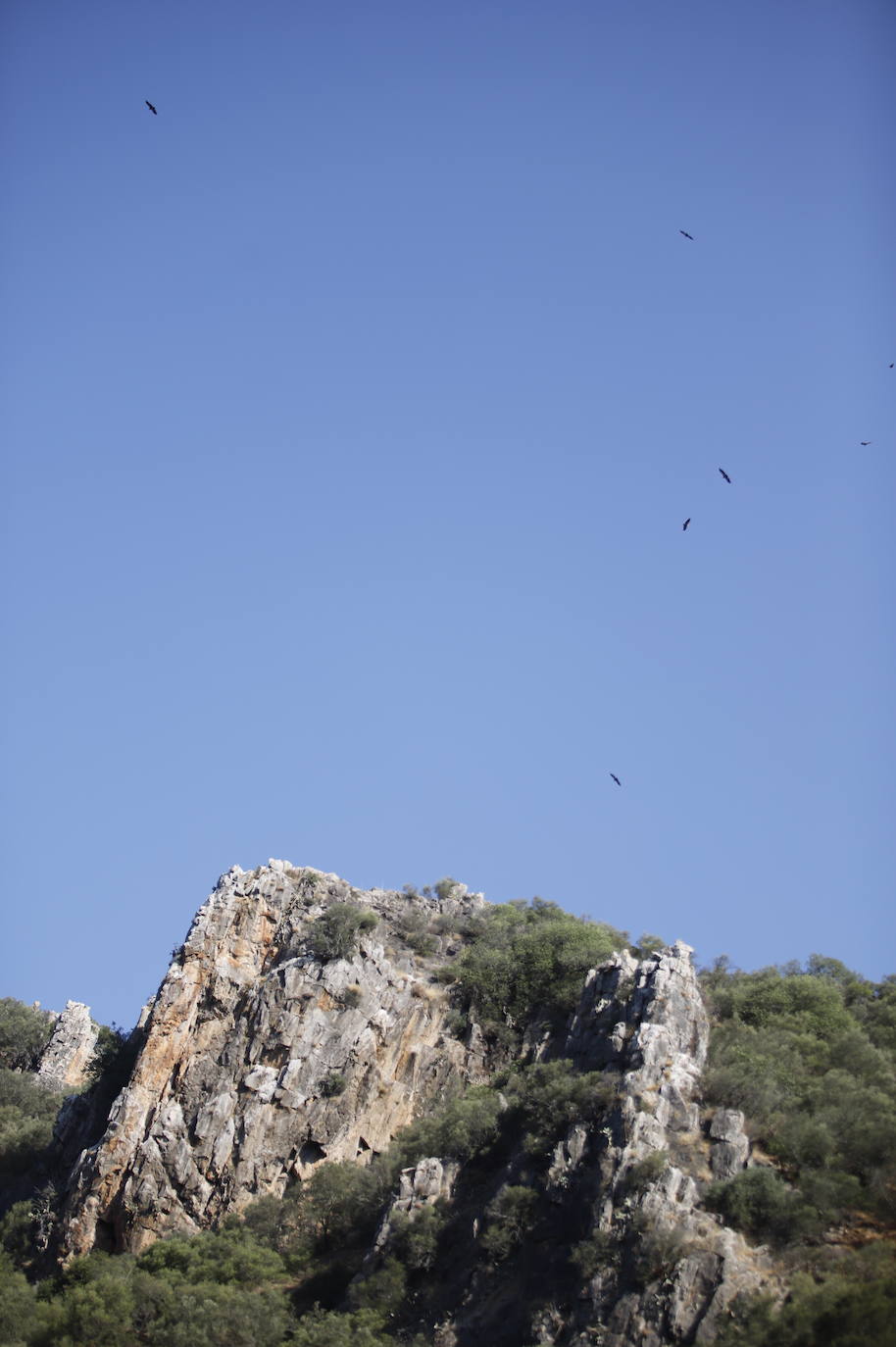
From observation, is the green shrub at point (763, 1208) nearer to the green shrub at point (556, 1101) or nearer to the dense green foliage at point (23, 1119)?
the green shrub at point (556, 1101)

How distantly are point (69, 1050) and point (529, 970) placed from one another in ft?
157

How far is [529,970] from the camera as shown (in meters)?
80.2

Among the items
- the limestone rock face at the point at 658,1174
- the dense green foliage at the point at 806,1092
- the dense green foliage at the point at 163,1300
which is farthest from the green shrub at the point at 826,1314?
the dense green foliage at the point at 163,1300

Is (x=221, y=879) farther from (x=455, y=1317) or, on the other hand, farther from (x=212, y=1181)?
(x=455, y=1317)

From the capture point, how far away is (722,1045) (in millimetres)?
64625

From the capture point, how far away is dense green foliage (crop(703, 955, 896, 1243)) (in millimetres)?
51469

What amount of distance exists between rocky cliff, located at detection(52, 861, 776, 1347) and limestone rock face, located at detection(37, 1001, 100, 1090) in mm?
31992

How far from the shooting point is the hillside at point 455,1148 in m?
50.5

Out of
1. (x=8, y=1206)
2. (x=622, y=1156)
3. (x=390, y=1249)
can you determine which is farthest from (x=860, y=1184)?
(x=8, y=1206)

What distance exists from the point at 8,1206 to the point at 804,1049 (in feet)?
149

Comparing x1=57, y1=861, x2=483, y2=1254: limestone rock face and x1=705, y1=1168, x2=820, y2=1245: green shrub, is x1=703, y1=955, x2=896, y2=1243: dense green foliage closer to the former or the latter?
x1=705, y1=1168, x2=820, y2=1245: green shrub

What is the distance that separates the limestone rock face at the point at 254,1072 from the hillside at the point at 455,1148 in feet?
0.46

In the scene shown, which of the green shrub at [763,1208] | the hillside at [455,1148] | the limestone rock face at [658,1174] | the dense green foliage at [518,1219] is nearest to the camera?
the limestone rock face at [658,1174]

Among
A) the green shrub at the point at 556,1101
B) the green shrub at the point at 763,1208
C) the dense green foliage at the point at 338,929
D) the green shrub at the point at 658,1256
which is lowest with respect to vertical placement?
the green shrub at the point at 658,1256
